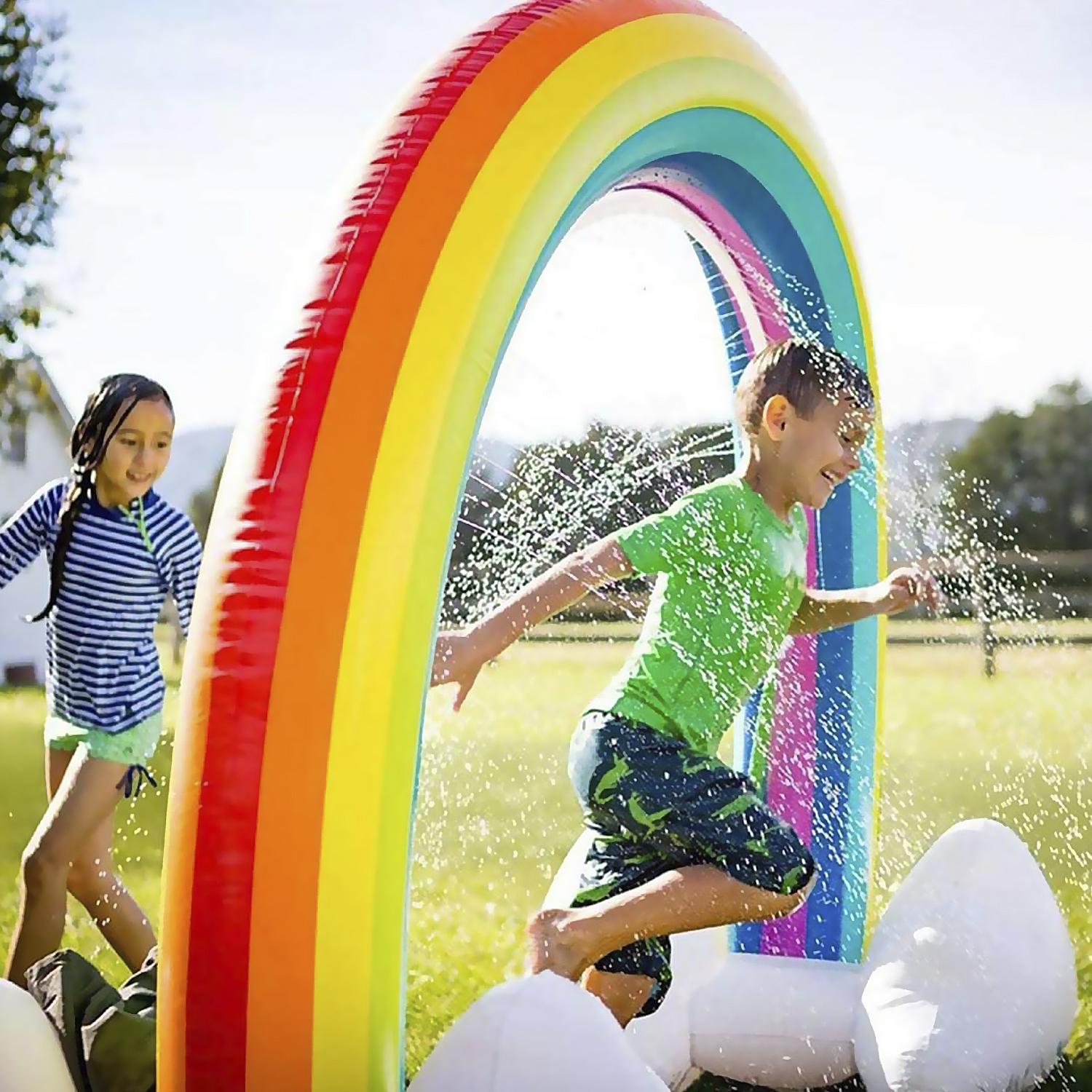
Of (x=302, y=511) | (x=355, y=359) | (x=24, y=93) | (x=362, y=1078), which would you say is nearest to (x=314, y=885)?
(x=362, y=1078)

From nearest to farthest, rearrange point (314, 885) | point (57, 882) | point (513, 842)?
point (314, 885)
point (57, 882)
point (513, 842)

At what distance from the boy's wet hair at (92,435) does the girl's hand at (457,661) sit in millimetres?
1319

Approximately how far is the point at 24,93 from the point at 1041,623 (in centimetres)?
1485

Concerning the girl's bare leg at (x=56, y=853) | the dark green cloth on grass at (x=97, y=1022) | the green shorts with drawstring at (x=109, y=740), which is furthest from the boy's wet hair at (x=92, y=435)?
the dark green cloth on grass at (x=97, y=1022)

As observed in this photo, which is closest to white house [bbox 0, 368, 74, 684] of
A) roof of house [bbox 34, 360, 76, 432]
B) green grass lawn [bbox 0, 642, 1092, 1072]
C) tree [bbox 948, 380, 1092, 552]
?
roof of house [bbox 34, 360, 76, 432]

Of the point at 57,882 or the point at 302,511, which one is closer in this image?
the point at 302,511

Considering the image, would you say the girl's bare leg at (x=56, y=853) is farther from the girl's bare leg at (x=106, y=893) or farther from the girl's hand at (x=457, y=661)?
the girl's hand at (x=457, y=661)

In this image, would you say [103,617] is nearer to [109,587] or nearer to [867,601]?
[109,587]

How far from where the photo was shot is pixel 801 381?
3250mm

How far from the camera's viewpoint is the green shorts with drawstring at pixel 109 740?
3.65 meters

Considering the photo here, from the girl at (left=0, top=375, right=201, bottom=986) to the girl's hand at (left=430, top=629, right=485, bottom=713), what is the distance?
1.07 meters

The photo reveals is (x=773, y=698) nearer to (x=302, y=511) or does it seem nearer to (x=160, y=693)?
(x=160, y=693)

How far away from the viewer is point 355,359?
7.27 ft

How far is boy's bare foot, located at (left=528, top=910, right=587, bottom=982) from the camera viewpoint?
2824mm
